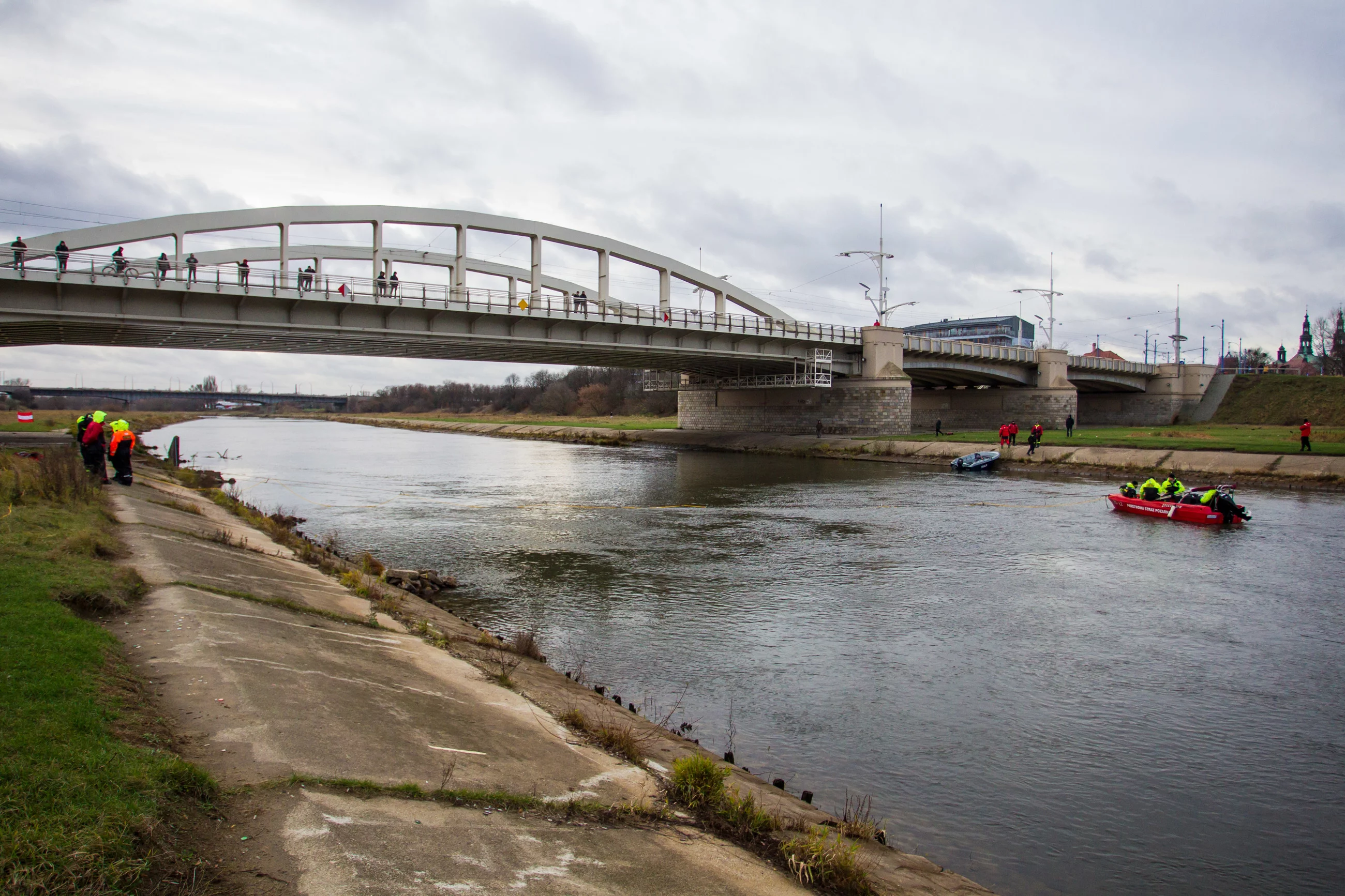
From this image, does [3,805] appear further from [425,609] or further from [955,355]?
[955,355]

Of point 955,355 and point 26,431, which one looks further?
point 955,355

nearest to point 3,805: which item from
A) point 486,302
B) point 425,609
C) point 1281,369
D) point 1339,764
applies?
point 425,609

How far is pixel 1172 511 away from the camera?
92.7ft

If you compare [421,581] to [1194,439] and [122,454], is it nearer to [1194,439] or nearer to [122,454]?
[122,454]

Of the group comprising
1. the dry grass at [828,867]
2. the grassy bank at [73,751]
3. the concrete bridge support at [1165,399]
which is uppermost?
the concrete bridge support at [1165,399]

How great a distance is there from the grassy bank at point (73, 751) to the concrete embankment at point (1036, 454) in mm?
43493

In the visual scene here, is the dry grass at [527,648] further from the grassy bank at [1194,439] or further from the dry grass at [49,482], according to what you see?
the grassy bank at [1194,439]

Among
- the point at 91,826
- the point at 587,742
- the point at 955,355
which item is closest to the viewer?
the point at 91,826

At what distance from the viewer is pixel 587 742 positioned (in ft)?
25.6

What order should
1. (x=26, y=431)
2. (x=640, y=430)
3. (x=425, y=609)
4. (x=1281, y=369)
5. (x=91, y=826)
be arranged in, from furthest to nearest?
(x=1281, y=369) < (x=640, y=430) < (x=26, y=431) < (x=425, y=609) < (x=91, y=826)

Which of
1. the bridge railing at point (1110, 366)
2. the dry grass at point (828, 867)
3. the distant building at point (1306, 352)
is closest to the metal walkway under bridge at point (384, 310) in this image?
the bridge railing at point (1110, 366)

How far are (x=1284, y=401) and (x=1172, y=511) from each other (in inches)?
2702

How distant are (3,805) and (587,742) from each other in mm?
4479

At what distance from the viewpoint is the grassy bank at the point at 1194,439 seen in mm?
42281
